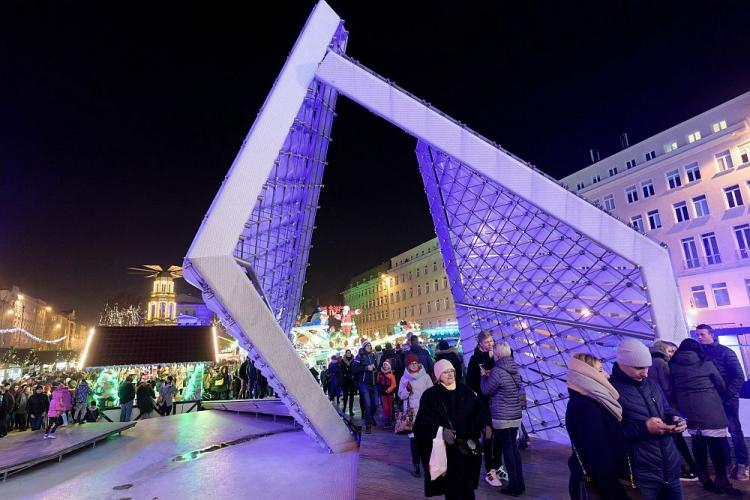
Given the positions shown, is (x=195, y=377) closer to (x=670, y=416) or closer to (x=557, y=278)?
(x=557, y=278)

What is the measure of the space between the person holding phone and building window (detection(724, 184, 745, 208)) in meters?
32.1

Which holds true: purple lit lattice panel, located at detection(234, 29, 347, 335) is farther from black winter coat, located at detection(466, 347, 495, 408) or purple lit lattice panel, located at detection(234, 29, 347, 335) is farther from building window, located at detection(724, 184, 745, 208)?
building window, located at detection(724, 184, 745, 208)

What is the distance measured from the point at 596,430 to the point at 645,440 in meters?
0.61

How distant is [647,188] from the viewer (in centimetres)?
3519

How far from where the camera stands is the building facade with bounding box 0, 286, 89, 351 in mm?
88375

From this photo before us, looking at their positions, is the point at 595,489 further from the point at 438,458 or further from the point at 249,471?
the point at 249,471

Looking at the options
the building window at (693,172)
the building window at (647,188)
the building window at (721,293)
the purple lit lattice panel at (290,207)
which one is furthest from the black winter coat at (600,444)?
the building window at (647,188)

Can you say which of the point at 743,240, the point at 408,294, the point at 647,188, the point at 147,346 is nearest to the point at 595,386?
the point at 147,346

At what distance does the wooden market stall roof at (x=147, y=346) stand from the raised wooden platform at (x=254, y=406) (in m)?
4.26

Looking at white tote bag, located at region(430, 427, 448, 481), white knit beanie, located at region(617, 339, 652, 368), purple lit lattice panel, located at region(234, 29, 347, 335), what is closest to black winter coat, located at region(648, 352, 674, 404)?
white knit beanie, located at region(617, 339, 652, 368)

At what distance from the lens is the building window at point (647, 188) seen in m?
34.8

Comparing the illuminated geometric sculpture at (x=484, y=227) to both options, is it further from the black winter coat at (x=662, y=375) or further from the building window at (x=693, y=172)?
the building window at (x=693, y=172)

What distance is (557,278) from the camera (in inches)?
432

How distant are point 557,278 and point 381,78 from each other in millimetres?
6727
